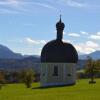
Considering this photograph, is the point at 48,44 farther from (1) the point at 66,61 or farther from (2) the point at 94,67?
(2) the point at 94,67

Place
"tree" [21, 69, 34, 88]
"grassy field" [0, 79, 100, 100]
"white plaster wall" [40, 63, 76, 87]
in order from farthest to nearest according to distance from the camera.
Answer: "tree" [21, 69, 34, 88]
"white plaster wall" [40, 63, 76, 87]
"grassy field" [0, 79, 100, 100]

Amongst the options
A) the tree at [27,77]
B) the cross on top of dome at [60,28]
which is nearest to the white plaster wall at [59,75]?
the cross on top of dome at [60,28]

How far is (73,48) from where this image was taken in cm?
7962

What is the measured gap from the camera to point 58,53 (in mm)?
78312

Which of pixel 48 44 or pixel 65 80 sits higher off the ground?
pixel 48 44

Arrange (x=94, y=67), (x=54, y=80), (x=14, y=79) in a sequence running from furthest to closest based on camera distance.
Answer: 1. (x=14, y=79)
2. (x=94, y=67)
3. (x=54, y=80)

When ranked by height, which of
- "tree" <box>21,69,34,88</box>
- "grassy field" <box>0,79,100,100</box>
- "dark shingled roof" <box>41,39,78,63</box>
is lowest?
"tree" <box>21,69,34,88</box>

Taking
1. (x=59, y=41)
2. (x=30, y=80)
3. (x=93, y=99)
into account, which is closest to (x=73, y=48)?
(x=59, y=41)

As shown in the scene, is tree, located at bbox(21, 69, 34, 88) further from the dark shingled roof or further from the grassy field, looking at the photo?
the grassy field

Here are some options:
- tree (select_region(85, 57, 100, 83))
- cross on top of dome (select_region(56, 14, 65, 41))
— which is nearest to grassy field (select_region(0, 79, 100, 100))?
cross on top of dome (select_region(56, 14, 65, 41))

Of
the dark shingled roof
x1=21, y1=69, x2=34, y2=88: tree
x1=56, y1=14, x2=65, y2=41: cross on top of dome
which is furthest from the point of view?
x1=21, y1=69, x2=34, y2=88: tree

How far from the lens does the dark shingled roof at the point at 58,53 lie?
7759 centimetres

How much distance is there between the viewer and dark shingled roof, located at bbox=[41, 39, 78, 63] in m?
77.6

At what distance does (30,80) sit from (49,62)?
17527 millimetres
